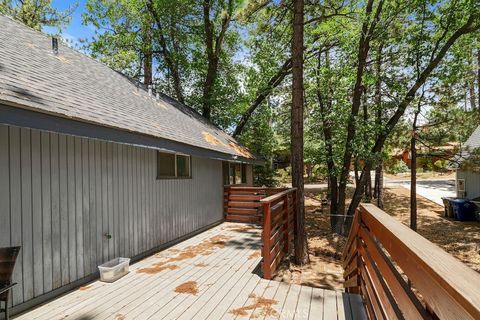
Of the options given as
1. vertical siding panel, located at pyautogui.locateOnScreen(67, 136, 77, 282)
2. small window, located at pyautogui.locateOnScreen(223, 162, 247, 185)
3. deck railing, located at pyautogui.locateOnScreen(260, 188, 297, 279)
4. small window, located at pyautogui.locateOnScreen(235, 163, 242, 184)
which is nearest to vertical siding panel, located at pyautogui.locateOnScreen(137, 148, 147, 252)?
vertical siding panel, located at pyautogui.locateOnScreen(67, 136, 77, 282)

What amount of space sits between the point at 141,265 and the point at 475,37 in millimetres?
13140

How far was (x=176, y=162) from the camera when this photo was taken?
7.16 metres

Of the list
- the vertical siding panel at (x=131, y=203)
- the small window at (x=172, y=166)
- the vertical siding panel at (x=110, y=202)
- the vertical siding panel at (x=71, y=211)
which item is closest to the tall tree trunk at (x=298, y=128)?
the small window at (x=172, y=166)

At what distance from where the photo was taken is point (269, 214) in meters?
4.47

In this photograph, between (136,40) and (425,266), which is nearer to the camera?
(425,266)

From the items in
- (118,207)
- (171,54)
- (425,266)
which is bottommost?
(118,207)

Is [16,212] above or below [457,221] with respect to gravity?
above

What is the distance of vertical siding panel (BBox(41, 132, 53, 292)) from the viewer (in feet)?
12.0

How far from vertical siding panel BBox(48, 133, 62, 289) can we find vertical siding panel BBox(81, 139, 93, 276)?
0.41 m

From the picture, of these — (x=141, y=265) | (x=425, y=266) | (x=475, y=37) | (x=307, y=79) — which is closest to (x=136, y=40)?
(x=307, y=79)

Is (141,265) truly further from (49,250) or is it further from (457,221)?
(457,221)

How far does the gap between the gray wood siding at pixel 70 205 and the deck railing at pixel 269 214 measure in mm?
2407

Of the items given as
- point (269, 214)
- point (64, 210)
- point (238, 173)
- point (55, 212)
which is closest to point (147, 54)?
point (238, 173)

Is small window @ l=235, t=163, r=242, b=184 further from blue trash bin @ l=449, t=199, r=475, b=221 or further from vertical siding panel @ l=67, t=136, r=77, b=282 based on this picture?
blue trash bin @ l=449, t=199, r=475, b=221
